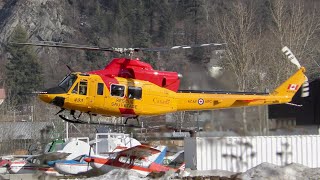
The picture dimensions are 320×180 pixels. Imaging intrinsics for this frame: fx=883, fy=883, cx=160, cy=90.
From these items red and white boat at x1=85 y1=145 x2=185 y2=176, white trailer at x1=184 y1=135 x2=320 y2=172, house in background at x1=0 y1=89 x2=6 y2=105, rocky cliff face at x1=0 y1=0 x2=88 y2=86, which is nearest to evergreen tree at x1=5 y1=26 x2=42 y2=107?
house in background at x1=0 y1=89 x2=6 y2=105

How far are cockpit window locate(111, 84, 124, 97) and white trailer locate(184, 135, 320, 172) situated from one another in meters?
3.01

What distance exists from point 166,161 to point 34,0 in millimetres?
148275

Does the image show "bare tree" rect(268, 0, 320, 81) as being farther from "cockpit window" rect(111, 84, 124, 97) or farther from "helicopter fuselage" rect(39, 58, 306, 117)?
"cockpit window" rect(111, 84, 124, 97)

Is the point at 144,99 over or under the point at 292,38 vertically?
under

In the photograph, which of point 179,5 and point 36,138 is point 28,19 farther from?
point 36,138

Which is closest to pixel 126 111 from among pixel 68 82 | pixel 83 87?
pixel 83 87

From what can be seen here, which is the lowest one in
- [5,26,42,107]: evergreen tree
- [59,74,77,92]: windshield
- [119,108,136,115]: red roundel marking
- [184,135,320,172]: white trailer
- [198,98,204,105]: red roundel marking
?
[184,135,320,172]: white trailer

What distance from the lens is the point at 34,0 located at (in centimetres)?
18450

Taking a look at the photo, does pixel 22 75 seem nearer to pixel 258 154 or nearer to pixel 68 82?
pixel 68 82

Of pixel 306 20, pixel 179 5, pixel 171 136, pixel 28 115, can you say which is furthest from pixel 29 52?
pixel 171 136

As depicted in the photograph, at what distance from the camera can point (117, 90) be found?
3033cm

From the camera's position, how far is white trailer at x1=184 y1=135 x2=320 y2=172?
93.5 feet

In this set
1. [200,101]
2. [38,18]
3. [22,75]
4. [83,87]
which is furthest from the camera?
[38,18]

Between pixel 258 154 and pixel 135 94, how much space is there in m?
5.03
